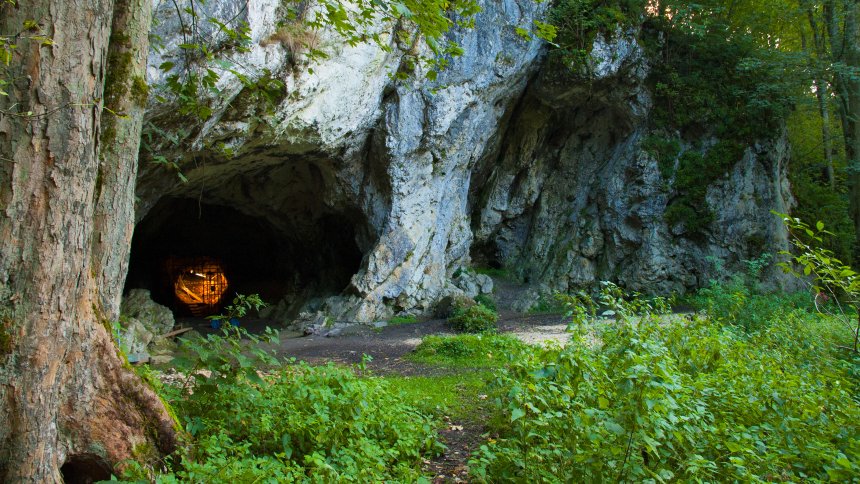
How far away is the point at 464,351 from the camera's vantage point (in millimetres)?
8305

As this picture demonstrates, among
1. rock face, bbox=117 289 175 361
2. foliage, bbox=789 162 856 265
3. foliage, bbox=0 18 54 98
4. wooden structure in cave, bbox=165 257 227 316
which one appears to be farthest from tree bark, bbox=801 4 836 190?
wooden structure in cave, bbox=165 257 227 316

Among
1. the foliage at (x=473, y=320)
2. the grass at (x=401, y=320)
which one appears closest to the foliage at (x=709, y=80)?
the foliage at (x=473, y=320)

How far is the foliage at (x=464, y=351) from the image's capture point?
7.86 m

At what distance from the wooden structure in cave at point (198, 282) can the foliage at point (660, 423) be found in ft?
70.1

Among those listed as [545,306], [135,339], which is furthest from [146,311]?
[545,306]

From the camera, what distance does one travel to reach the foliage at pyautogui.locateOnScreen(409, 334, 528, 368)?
7864 millimetres

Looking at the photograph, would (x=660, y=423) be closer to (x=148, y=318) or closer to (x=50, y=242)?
(x=50, y=242)

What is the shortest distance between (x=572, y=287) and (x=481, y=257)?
12.4 ft

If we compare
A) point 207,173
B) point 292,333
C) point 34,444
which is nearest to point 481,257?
point 292,333

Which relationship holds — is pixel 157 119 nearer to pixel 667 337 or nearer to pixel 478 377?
pixel 478 377

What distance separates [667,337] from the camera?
4742mm

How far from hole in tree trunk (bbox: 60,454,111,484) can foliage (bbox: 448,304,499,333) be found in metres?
9.13

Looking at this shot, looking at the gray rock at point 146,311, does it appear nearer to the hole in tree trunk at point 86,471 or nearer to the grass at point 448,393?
the grass at point 448,393

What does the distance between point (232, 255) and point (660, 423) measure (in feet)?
72.5
